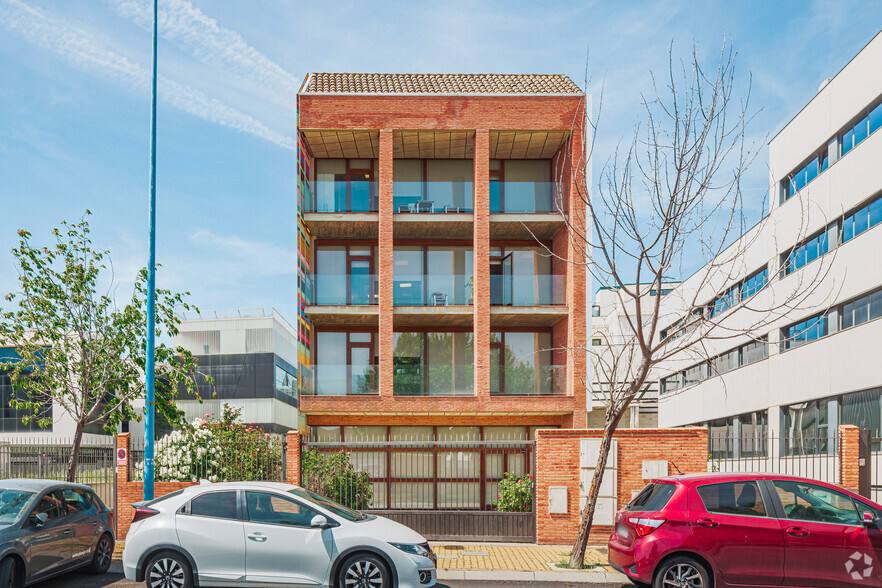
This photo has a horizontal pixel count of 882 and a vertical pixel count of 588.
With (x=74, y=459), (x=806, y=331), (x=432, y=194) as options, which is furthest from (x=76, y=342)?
(x=806, y=331)

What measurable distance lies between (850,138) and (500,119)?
11.7 metres

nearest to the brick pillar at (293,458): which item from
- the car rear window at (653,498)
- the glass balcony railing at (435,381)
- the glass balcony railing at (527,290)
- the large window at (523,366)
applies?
the car rear window at (653,498)

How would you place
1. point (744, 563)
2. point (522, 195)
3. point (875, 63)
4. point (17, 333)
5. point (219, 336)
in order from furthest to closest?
point (219, 336) < point (522, 195) < point (875, 63) < point (17, 333) < point (744, 563)

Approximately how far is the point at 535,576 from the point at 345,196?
15.8 metres

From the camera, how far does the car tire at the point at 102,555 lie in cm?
1213

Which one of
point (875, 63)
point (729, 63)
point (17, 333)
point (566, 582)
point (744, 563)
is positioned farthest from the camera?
point (875, 63)

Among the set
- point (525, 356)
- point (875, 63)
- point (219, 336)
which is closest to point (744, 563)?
point (525, 356)

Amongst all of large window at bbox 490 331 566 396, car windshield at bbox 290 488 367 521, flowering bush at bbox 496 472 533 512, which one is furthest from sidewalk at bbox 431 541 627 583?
large window at bbox 490 331 566 396

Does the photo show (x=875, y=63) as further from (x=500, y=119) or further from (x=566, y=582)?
(x=566, y=582)

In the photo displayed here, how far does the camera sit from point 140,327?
17.2 meters

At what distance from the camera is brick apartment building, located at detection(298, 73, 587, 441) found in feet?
79.0

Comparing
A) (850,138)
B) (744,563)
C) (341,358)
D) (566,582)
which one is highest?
(850,138)

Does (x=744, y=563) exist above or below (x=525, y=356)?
below

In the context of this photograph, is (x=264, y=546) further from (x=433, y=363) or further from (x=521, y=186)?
(x=521, y=186)
